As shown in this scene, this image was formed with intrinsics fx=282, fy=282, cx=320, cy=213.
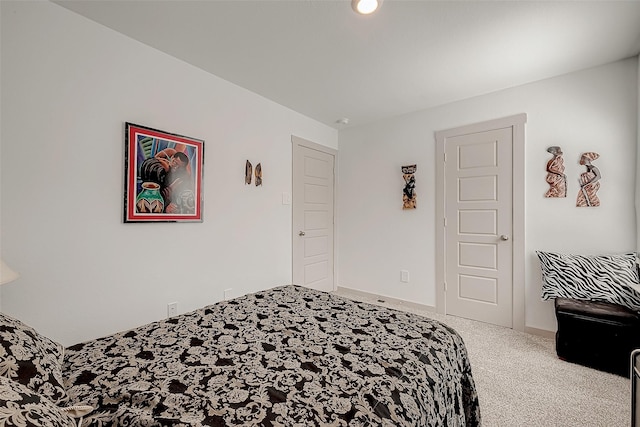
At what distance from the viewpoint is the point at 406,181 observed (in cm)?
371

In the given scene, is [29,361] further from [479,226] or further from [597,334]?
[479,226]

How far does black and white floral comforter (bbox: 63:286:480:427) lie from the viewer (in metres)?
0.88

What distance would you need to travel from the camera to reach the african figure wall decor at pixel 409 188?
12.0ft

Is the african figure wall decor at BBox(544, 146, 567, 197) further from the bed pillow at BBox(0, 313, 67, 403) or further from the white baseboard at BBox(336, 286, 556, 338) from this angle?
the bed pillow at BBox(0, 313, 67, 403)

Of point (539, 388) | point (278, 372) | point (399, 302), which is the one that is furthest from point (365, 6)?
point (399, 302)

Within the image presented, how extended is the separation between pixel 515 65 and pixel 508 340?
2569 mm

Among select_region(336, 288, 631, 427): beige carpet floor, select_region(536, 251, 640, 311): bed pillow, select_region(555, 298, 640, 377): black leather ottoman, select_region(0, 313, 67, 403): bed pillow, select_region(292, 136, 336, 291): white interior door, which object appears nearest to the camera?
select_region(0, 313, 67, 403): bed pillow

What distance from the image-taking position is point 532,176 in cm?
288

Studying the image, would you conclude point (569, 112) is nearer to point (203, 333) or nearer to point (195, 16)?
point (195, 16)

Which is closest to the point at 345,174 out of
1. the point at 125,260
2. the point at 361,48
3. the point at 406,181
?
the point at 406,181

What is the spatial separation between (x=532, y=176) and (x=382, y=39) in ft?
6.80

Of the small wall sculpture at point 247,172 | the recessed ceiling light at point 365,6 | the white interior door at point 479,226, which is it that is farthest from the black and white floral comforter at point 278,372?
the white interior door at point 479,226

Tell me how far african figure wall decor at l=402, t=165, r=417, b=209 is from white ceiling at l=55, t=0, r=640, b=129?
0.98m

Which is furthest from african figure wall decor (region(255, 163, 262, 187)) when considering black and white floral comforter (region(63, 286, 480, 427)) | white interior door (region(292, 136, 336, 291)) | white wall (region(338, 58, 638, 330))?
black and white floral comforter (region(63, 286, 480, 427))
